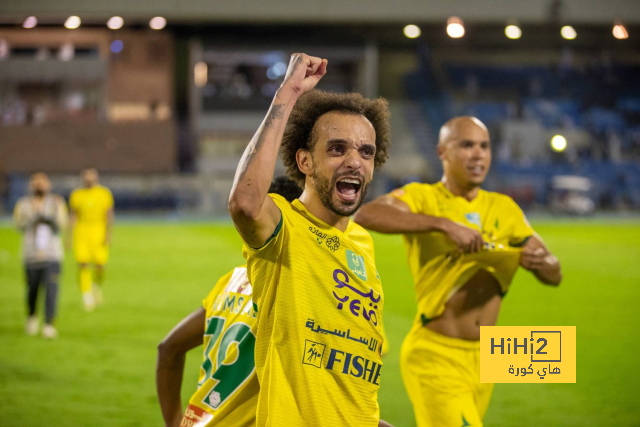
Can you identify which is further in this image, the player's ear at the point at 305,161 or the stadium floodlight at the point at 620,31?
the stadium floodlight at the point at 620,31

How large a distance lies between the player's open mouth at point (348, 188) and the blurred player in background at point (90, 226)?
10.9 metres

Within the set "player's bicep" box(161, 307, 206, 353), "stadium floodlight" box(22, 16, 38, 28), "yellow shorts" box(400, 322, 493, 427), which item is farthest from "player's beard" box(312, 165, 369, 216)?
"stadium floodlight" box(22, 16, 38, 28)

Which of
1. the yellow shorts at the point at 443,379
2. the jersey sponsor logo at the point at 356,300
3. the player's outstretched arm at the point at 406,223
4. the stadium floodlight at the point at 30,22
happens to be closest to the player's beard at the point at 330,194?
the jersey sponsor logo at the point at 356,300

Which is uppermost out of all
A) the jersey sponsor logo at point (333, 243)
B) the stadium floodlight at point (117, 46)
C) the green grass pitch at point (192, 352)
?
the stadium floodlight at point (117, 46)

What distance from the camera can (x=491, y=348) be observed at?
3.83m

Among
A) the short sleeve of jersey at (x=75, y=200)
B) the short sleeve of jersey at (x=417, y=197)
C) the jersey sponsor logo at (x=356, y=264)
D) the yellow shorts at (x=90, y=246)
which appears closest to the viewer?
the jersey sponsor logo at (x=356, y=264)

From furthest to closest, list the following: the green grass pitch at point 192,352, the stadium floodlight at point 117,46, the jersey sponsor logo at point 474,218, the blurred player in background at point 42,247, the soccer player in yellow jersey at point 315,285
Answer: the stadium floodlight at point 117,46
the blurred player in background at point 42,247
the green grass pitch at point 192,352
the jersey sponsor logo at point 474,218
the soccer player in yellow jersey at point 315,285

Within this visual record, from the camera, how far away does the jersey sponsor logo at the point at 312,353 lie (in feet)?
8.68

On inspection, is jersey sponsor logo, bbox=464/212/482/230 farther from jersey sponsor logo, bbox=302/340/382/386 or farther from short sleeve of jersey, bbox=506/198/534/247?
jersey sponsor logo, bbox=302/340/382/386

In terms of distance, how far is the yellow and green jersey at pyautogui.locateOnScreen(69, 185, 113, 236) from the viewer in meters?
13.0

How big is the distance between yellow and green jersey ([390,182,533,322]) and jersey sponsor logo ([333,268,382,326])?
1.67 meters

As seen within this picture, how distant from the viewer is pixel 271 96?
41.0 meters

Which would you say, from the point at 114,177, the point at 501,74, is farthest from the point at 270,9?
the point at 501,74

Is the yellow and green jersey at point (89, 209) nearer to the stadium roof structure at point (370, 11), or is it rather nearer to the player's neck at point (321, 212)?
the player's neck at point (321, 212)
